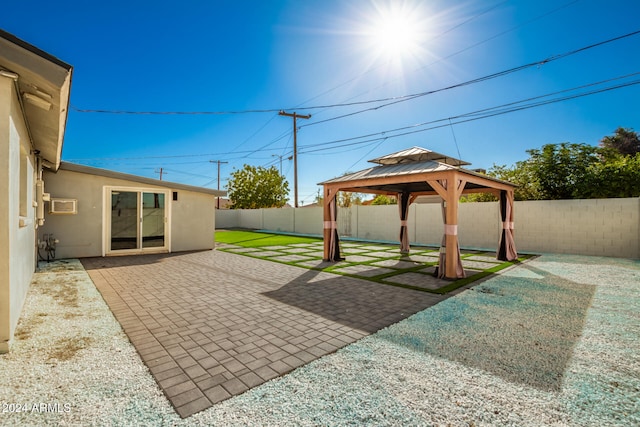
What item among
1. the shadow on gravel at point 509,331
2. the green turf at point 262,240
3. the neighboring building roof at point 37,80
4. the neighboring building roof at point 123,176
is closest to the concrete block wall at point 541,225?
the green turf at point 262,240

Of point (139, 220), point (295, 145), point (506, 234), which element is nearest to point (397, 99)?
point (295, 145)

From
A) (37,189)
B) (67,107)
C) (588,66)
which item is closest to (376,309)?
(67,107)

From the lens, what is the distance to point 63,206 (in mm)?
7973

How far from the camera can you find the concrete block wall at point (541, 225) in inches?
358

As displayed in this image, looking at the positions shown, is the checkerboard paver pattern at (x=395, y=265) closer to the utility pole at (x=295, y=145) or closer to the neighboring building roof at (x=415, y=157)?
the neighboring building roof at (x=415, y=157)

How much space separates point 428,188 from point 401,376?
9.15 m

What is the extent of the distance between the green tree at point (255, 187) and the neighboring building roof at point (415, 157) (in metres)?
21.8

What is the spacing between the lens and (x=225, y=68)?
12086 mm

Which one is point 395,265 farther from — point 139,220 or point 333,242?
point 139,220

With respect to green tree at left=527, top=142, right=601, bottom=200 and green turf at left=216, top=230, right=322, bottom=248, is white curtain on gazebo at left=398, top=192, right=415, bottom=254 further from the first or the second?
green tree at left=527, top=142, right=601, bottom=200

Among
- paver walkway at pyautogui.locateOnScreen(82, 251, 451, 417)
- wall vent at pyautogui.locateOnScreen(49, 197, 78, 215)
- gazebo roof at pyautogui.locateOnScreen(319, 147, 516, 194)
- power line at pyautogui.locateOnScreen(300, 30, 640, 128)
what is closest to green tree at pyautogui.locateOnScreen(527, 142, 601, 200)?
power line at pyautogui.locateOnScreen(300, 30, 640, 128)

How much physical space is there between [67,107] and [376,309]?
4930 mm

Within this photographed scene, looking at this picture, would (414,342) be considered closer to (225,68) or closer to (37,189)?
(37,189)

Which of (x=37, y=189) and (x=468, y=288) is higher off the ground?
(x=37, y=189)
